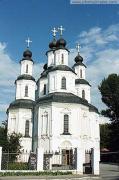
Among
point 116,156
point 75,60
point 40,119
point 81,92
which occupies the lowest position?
point 116,156

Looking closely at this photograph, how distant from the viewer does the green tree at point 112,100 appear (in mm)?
52719

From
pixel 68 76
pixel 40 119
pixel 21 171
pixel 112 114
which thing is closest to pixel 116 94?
pixel 112 114

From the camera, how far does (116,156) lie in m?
55.5

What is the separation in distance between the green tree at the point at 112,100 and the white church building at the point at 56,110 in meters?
5.56

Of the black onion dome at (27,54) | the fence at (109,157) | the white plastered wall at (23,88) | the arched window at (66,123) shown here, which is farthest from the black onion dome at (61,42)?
the fence at (109,157)

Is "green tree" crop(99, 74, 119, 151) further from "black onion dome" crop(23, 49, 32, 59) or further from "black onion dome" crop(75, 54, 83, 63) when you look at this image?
"black onion dome" crop(23, 49, 32, 59)

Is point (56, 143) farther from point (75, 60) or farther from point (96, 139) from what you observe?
point (75, 60)

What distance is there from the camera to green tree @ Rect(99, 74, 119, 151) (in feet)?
173

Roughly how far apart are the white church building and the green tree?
5.56m

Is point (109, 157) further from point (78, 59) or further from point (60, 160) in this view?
point (60, 160)

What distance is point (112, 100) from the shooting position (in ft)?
173

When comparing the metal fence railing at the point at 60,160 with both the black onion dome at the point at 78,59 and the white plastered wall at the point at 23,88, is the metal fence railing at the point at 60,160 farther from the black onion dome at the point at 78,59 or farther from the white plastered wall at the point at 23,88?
the black onion dome at the point at 78,59

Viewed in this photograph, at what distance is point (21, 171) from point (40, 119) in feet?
46.3

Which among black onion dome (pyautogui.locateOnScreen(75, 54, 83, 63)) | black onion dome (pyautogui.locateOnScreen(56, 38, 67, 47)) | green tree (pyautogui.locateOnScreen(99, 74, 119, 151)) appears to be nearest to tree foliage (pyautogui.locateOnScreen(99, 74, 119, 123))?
green tree (pyautogui.locateOnScreen(99, 74, 119, 151))
